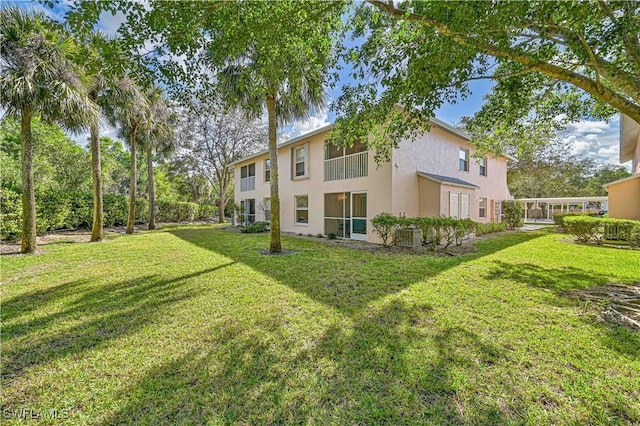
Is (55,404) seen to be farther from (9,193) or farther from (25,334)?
(9,193)

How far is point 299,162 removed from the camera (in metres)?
15.7

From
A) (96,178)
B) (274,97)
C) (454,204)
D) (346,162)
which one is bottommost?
(454,204)

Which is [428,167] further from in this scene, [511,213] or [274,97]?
[511,213]

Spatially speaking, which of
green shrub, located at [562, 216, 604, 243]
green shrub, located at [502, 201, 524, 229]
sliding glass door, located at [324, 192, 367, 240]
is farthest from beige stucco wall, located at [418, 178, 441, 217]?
green shrub, located at [502, 201, 524, 229]

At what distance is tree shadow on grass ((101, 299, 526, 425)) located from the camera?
2230 millimetres

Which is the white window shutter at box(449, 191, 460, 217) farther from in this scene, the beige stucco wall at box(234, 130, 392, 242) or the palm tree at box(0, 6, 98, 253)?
the palm tree at box(0, 6, 98, 253)

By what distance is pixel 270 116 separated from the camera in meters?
9.23

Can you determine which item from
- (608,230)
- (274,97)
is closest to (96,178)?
(274,97)

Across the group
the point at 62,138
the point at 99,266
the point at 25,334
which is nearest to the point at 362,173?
the point at 99,266

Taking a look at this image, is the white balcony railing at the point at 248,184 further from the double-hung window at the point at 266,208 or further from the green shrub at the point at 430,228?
the green shrub at the point at 430,228

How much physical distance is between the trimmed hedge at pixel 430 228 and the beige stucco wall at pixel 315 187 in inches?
48.2

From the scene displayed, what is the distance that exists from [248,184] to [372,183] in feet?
38.4

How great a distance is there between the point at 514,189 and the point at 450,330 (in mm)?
41248

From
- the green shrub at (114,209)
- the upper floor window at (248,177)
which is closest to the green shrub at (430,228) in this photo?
the upper floor window at (248,177)
